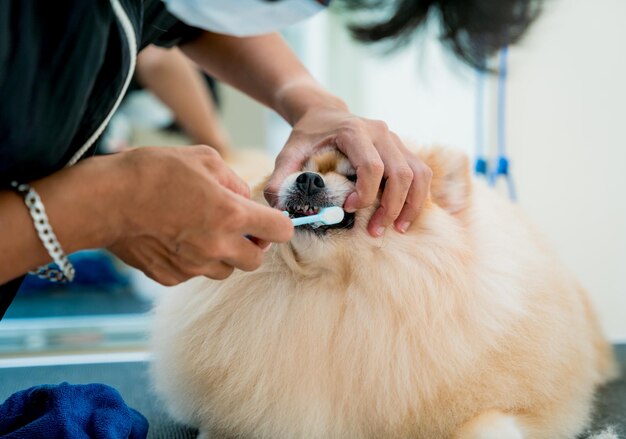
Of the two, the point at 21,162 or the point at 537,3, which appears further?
the point at 537,3

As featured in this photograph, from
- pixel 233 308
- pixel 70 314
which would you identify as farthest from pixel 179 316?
pixel 70 314

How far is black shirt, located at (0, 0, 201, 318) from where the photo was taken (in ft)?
2.22

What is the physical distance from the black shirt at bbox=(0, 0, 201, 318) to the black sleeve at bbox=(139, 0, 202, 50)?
0.71ft

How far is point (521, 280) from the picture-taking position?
1.10 meters

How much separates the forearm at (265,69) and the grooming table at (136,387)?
568 mm

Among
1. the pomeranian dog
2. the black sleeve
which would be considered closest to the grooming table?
the pomeranian dog

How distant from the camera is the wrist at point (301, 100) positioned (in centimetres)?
111

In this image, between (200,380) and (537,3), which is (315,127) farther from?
(537,3)

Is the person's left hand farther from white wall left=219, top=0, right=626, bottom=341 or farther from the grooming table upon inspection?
white wall left=219, top=0, right=626, bottom=341

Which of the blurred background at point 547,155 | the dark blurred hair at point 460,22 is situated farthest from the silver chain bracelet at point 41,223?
the blurred background at point 547,155

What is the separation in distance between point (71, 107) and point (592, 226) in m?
1.66

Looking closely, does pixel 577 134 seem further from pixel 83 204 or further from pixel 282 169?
pixel 83 204

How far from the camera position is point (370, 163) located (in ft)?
3.01

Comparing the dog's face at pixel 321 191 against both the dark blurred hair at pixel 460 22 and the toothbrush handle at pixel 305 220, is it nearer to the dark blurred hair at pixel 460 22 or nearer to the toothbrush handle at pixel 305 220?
the toothbrush handle at pixel 305 220
